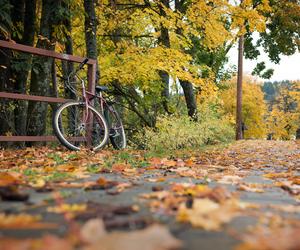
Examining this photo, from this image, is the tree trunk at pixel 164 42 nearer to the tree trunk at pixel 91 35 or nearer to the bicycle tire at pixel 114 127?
the tree trunk at pixel 91 35

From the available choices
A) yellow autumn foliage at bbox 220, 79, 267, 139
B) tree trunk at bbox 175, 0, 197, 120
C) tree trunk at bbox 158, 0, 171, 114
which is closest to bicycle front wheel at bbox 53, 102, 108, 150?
tree trunk at bbox 158, 0, 171, 114

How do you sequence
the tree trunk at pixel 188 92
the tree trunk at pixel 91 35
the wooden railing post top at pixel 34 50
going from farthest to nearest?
1. the tree trunk at pixel 188 92
2. the tree trunk at pixel 91 35
3. the wooden railing post top at pixel 34 50

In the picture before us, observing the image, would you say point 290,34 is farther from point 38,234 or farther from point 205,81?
point 38,234

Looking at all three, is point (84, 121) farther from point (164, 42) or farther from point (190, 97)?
point (190, 97)

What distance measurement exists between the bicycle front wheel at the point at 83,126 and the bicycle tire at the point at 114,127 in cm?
63

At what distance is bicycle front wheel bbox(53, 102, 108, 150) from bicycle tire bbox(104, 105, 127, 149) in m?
0.63

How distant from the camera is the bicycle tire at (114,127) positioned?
7.73m

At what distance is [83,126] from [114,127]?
3.91 feet

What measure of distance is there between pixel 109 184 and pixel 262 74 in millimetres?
24159

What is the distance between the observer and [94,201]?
2107 mm

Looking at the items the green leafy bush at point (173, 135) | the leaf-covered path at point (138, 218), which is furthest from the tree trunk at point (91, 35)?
the leaf-covered path at point (138, 218)

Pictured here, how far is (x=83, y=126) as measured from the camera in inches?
266

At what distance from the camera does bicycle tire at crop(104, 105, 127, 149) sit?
7727 mm

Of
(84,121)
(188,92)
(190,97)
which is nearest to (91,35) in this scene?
(84,121)
